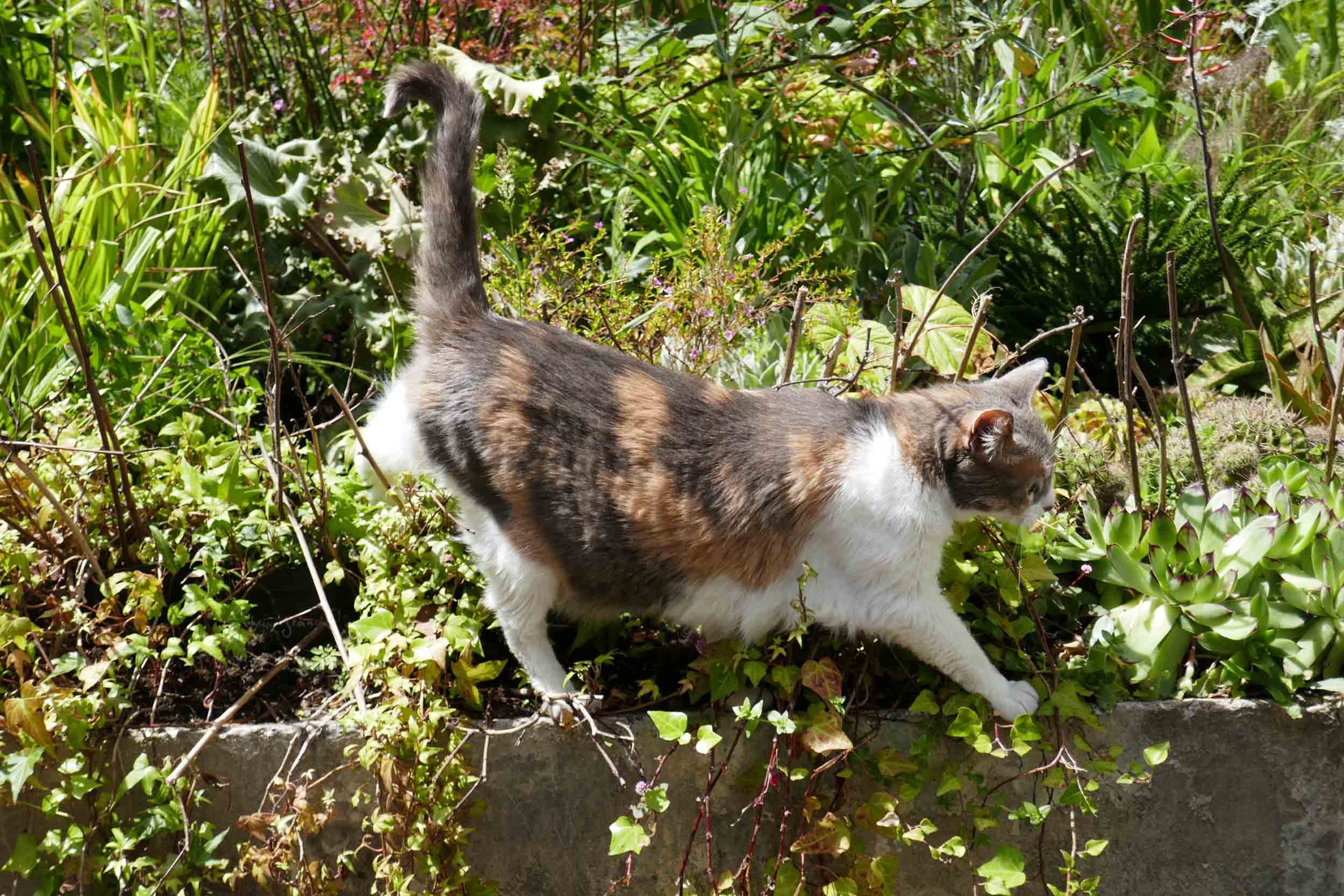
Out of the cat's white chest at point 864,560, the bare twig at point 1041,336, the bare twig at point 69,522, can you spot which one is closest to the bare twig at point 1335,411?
the bare twig at point 1041,336

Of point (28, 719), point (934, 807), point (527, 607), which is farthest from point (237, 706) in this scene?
point (934, 807)

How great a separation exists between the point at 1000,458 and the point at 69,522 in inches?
85.9

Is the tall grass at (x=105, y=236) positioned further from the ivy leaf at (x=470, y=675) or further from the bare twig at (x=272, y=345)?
the ivy leaf at (x=470, y=675)

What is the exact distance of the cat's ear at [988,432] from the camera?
243 centimetres

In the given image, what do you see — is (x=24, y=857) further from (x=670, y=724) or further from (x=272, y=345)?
(x=670, y=724)

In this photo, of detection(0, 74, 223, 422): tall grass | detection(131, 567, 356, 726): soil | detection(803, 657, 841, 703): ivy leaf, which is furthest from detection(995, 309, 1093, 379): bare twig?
detection(0, 74, 223, 422): tall grass

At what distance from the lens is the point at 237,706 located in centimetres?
275

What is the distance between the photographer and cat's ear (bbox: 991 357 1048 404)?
270 centimetres

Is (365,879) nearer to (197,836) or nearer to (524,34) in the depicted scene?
(197,836)

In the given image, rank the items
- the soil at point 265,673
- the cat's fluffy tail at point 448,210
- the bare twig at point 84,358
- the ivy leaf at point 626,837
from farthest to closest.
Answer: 1. the soil at point 265,673
2. the cat's fluffy tail at point 448,210
3. the bare twig at point 84,358
4. the ivy leaf at point 626,837

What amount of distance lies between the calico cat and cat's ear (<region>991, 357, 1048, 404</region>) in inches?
0.5

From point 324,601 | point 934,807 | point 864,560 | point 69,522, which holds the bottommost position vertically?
point 934,807

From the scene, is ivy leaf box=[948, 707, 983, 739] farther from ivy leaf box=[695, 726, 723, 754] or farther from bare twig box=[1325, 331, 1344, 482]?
bare twig box=[1325, 331, 1344, 482]

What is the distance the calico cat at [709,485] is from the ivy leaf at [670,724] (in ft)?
0.96
